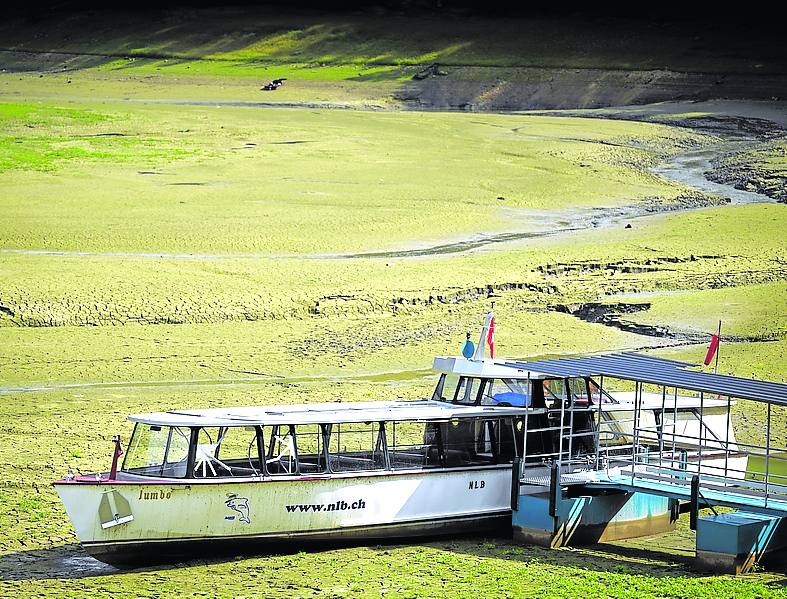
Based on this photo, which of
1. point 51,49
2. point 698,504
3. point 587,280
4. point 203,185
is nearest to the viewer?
point 698,504

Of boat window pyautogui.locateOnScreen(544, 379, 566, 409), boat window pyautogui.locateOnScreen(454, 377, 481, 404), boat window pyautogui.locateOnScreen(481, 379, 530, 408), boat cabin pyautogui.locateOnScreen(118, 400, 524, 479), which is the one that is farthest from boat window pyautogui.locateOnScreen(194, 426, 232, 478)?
boat window pyautogui.locateOnScreen(544, 379, 566, 409)

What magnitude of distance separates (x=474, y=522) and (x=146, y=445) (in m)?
3.12

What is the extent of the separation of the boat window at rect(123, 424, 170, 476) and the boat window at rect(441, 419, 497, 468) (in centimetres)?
270

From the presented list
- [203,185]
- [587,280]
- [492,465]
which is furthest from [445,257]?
[492,465]

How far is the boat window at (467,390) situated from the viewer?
13656mm

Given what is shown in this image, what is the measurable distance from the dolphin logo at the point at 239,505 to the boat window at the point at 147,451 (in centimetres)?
66

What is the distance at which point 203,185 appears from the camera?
31312 mm

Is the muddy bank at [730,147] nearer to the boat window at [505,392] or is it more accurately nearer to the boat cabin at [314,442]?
the boat window at [505,392]

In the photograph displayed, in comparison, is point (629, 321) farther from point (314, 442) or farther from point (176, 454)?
point (176, 454)

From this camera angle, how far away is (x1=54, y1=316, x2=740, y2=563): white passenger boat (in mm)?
11641

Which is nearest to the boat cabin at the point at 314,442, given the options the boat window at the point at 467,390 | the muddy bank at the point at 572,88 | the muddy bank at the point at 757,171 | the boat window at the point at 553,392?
the boat window at the point at 467,390

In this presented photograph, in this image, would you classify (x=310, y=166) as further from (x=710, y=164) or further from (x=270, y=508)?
(x=270, y=508)

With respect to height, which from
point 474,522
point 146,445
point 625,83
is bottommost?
point 474,522

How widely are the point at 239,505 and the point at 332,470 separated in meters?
1.02
